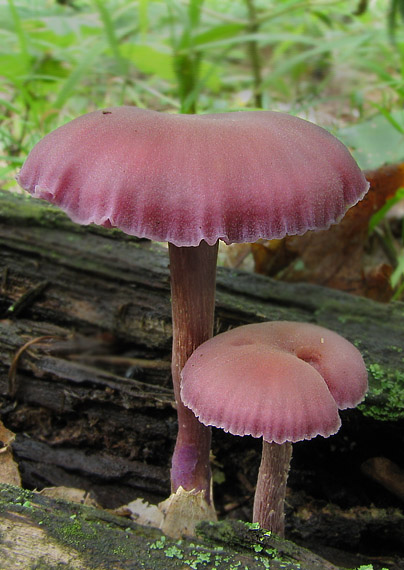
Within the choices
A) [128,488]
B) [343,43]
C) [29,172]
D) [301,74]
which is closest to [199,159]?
[29,172]

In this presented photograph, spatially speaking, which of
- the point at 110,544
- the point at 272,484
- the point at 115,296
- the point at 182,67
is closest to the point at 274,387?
the point at 272,484

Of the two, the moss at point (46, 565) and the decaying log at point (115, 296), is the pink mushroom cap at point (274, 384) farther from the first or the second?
the decaying log at point (115, 296)

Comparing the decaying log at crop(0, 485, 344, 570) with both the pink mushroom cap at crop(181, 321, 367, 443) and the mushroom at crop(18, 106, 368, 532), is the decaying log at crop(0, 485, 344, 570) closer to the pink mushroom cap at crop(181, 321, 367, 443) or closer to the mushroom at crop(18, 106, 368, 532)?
the pink mushroom cap at crop(181, 321, 367, 443)

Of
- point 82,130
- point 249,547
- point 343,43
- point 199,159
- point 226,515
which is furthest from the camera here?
point 343,43

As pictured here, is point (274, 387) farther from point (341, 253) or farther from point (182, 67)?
point (182, 67)

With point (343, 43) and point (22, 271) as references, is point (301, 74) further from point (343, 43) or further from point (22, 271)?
point (22, 271)

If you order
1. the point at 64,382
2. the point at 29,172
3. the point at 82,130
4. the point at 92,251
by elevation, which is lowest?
the point at 64,382
